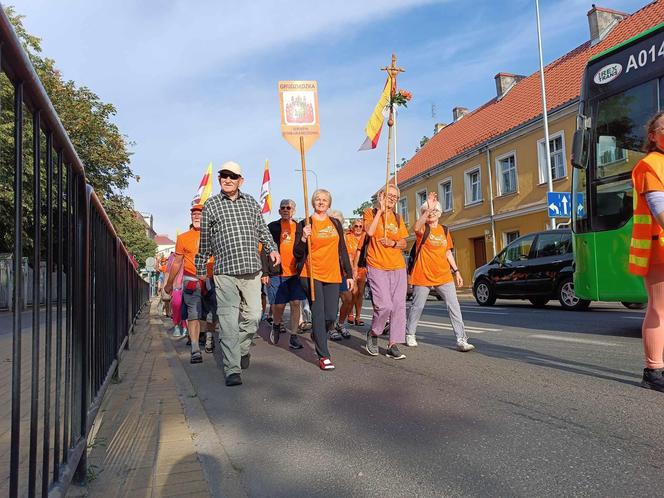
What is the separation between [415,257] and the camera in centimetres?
666

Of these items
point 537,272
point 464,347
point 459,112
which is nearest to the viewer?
point 464,347

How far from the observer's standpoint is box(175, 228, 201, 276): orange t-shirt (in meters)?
6.66

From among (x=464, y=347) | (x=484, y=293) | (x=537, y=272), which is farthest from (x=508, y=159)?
(x=464, y=347)

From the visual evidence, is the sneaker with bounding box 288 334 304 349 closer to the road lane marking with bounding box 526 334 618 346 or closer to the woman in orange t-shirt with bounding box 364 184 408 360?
the woman in orange t-shirt with bounding box 364 184 408 360

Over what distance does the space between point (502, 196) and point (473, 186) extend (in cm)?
297

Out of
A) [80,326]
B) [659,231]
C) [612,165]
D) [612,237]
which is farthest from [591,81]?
[80,326]

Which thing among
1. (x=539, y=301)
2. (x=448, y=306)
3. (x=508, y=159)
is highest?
(x=508, y=159)

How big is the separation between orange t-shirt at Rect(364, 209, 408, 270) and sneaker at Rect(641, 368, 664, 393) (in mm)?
2672

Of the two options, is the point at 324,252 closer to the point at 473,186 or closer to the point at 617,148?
the point at 617,148

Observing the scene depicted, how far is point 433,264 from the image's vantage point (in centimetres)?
644

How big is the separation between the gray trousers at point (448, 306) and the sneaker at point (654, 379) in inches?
89.2

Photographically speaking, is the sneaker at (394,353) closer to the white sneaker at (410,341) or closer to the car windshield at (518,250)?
the white sneaker at (410,341)

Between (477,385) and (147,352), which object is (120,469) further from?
(147,352)

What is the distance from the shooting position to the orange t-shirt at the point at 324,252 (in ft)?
18.9
